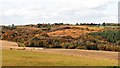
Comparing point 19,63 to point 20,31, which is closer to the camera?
point 19,63

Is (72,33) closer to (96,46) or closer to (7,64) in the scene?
(96,46)

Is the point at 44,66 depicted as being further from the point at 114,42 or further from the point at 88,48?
the point at 114,42

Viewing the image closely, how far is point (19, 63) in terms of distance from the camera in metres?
30.7

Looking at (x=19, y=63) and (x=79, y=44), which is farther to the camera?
(x=79, y=44)

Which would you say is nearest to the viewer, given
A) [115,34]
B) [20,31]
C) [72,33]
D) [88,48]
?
[88,48]

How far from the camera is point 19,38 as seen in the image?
73.4 m

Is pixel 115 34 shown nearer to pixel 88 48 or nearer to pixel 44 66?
pixel 88 48

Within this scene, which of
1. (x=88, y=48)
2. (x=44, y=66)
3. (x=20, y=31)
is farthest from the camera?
(x=20, y=31)

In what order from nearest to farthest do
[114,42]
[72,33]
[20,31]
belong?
[114,42]
[72,33]
[20,31]

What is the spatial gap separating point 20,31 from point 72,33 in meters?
16.2

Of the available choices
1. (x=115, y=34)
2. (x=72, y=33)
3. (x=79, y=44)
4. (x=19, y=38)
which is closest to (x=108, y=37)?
(x=115, y=34)

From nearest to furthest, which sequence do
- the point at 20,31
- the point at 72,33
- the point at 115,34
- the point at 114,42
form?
the point at 114,42, the point at 115,34, the point at 72,33, the point at 20,31

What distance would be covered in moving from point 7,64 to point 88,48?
2502cm

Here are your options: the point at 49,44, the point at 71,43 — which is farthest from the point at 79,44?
the point at 49,44
